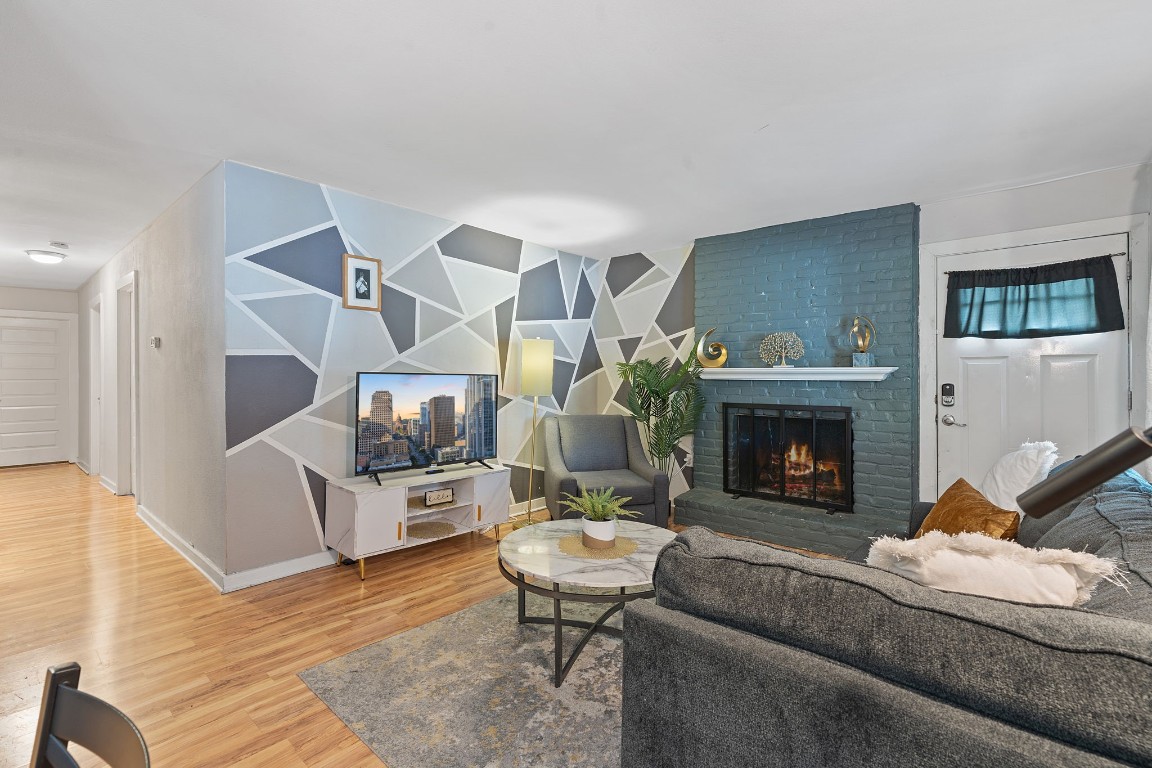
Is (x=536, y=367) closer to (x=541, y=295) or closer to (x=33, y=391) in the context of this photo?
(x=541, y=295)

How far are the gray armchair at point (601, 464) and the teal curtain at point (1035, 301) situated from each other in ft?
7.77

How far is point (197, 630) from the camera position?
265 centimetres

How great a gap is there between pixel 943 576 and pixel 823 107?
7.10 ft

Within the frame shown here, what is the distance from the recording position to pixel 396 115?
8.41 feet

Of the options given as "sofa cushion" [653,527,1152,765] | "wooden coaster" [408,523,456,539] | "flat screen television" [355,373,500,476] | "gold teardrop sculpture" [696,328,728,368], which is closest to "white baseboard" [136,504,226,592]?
"flat screen television" [355,373,500,476]

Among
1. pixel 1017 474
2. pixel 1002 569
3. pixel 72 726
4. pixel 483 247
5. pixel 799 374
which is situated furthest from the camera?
pixel 483 247

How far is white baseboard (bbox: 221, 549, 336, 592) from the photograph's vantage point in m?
3.11

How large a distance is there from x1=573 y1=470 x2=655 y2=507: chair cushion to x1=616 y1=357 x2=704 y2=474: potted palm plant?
52 cm

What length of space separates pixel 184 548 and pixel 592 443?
298 cm

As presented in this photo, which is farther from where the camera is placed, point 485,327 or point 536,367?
point 485,327

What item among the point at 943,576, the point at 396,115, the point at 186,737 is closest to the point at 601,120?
the point at 396,115

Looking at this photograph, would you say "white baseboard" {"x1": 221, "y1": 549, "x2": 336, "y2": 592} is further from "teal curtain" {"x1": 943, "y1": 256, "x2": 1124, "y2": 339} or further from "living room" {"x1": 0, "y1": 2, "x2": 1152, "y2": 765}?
"teal curtain" {"x1": 943, "y1": 256, "x2": 1124, "y2": 339}

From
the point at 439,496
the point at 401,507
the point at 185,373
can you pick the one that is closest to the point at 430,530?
the point at 439,496

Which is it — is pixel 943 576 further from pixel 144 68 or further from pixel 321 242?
pixel 321 242
